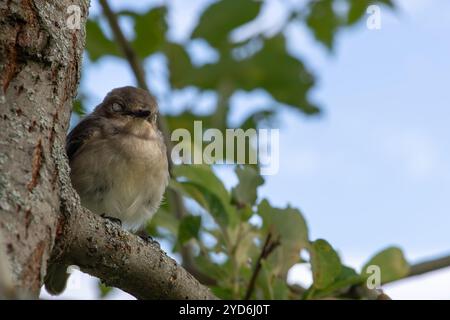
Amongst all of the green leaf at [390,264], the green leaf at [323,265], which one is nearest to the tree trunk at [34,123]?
the green leaf at [323,265]

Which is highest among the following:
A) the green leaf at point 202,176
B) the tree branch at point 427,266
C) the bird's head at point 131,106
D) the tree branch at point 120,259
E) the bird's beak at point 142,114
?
the bird's head at point 131,106

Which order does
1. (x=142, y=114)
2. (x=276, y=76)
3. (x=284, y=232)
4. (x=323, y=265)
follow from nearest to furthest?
(x=323, y=265) → (x=284, y=232) → (x=142, y=114) → (x=276, y=76)

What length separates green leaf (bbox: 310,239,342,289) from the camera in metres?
4.21

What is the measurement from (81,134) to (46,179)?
281 cm

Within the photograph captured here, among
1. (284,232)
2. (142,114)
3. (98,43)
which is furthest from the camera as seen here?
(98,43)

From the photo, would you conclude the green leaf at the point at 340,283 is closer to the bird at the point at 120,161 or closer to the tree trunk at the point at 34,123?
the bird at the point at 120,161

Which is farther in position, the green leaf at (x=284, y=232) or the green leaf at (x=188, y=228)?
the green leaf at (x=188, y=228)

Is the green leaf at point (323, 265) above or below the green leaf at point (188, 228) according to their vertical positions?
below

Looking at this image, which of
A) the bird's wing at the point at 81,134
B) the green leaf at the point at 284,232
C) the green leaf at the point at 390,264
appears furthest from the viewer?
the bird's wing at the point at 81,134

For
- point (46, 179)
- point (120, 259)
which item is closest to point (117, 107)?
point (120, 259)

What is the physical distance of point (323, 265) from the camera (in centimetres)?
423

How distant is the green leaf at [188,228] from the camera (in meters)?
4.57

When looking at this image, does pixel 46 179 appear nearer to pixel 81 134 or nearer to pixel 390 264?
pixel 390 264

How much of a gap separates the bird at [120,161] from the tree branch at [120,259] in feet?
4.54
